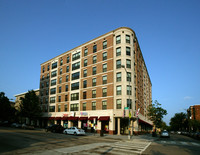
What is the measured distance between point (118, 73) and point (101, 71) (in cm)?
486

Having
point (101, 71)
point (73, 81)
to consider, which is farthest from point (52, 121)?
point (101, 71)

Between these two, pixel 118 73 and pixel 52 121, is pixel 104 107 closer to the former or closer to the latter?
pixel 118 73

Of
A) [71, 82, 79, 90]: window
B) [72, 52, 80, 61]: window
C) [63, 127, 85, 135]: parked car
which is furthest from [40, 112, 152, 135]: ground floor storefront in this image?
[72, 52, 80, 61]: window

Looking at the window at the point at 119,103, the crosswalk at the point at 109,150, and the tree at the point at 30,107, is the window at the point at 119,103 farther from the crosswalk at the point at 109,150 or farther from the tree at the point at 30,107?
the tree at the point at 30,107

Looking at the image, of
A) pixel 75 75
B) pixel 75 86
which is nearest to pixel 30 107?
pixel 75 86

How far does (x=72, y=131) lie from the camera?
98.0ft

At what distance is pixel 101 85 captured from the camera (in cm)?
3819

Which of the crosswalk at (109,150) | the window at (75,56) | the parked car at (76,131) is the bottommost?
the parked car at (76,131)

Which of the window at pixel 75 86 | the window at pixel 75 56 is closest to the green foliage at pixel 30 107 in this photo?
the window at pixel 75 86

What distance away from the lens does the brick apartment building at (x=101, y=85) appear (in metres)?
34.8

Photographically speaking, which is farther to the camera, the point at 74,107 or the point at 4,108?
the point at 4,108

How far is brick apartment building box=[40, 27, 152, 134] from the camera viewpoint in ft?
114

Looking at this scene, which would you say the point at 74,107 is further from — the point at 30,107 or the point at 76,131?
the point at 30,107

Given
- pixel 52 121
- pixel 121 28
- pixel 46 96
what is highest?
pixel 121 28
